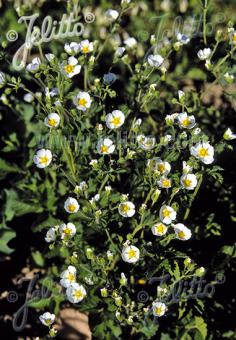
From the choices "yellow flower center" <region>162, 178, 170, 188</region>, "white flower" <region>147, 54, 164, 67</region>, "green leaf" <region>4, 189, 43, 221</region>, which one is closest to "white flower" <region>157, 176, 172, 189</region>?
"yellow flower center" <region>162, 178, 170, 188</region>

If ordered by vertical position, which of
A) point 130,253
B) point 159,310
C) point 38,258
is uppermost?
point 130,253

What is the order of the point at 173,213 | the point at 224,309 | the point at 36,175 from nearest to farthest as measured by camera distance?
the point at 173,213
the point at 224,309
the point at 36,175

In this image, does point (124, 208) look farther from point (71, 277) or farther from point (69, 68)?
point (69, 68)

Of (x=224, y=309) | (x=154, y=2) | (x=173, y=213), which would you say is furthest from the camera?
(x=154, y=2)

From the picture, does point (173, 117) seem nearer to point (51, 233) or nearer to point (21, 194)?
point (51, 233)

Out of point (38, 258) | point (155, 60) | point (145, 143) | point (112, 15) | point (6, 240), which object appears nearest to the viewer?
point (145, 143)

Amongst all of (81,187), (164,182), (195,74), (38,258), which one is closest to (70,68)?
(81,187)

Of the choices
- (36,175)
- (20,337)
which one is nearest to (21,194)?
(36,175)
